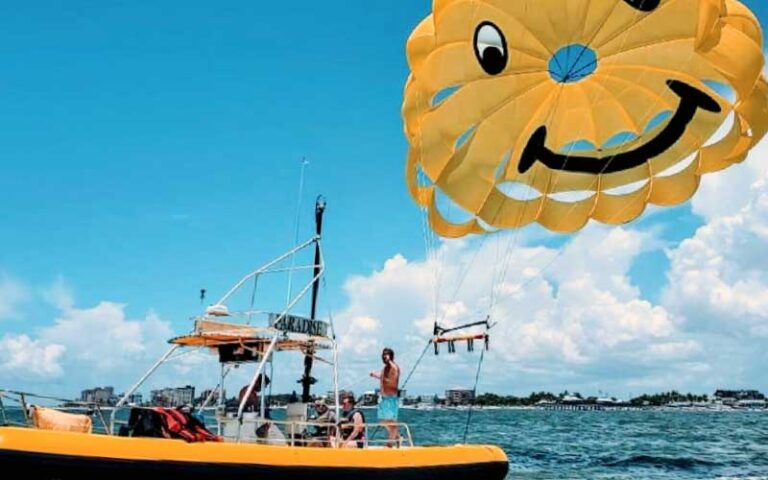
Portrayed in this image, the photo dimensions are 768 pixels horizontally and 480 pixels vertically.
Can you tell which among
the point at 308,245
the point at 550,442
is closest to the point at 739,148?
the point at 308,245

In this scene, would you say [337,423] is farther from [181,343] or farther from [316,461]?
[181,343]

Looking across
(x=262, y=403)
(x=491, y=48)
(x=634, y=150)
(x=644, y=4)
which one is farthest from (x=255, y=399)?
(x=644, y=4)

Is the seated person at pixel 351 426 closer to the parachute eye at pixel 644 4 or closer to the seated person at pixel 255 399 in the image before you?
the seated person at pixel 255 399

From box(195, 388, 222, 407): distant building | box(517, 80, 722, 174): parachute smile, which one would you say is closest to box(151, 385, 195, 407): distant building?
box(195, 388, 222, 407): distant building

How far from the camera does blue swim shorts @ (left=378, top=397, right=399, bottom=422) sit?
37.3 feet

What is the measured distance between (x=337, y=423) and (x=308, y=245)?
3.11 metres

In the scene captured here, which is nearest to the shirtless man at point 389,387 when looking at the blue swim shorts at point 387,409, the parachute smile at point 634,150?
the blue swim shorts at point 387,409

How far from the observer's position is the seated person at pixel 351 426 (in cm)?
1060

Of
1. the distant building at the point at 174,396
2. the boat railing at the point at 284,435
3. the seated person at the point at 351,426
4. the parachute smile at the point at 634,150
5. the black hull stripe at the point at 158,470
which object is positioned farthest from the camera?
the parachute smile at the point at 634,150

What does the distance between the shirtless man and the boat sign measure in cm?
96

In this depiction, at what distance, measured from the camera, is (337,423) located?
1039 cm

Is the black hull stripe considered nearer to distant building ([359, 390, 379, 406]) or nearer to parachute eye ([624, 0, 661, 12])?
distant building ([359, 390, 379, 406])

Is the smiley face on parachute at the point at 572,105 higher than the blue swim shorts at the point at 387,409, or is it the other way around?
the smiley face on parachute at the point at 572,105

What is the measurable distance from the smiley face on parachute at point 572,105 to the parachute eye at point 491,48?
0.02m
